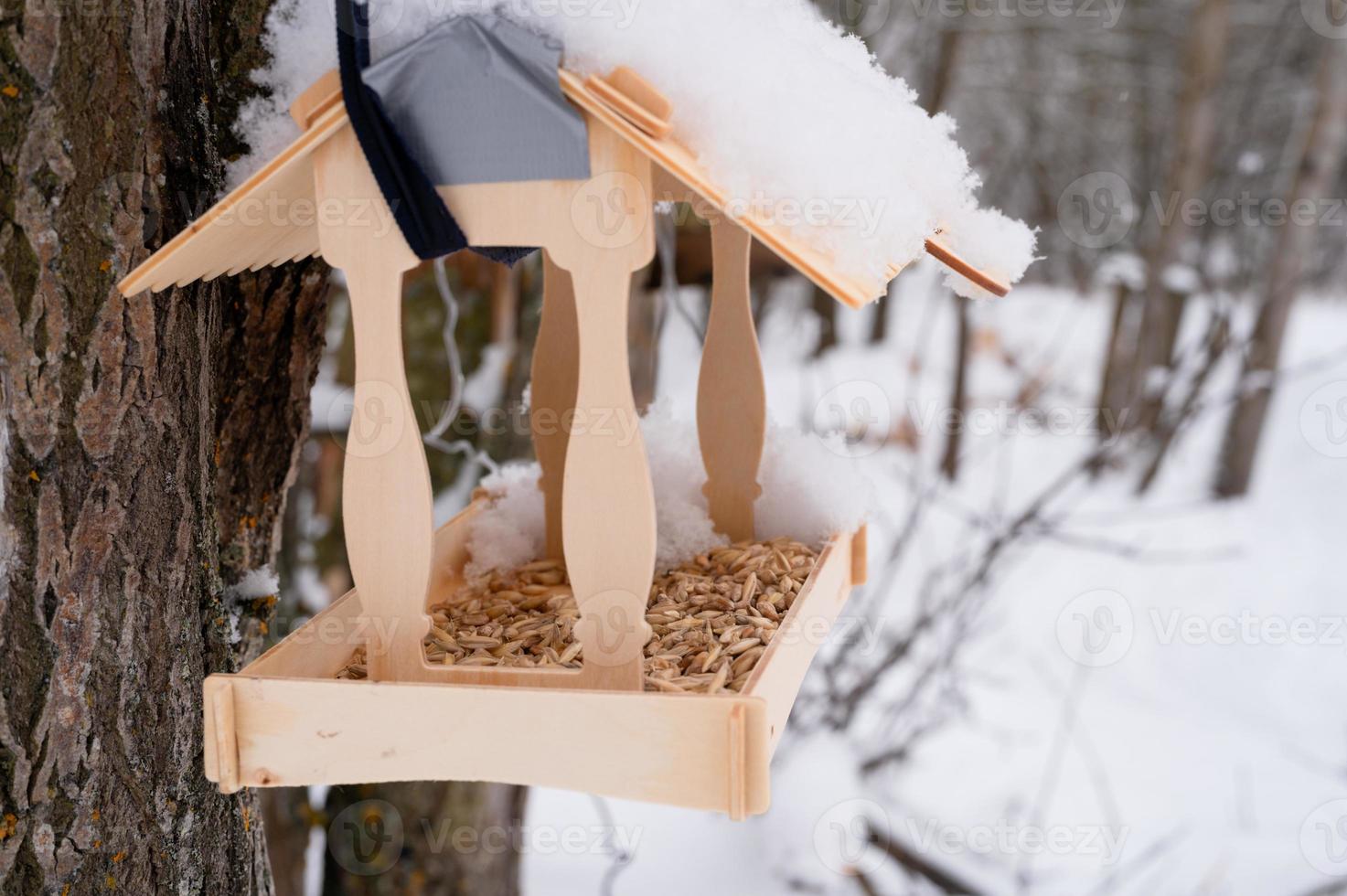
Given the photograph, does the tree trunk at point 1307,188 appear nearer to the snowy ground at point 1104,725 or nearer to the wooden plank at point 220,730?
the snowy ground at point 1104,725

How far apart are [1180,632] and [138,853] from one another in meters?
3.97

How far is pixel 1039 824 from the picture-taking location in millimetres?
3045

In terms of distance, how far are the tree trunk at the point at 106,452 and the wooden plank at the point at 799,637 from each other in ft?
1.64

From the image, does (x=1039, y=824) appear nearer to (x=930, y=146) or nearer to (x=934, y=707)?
(x=934, y=707)

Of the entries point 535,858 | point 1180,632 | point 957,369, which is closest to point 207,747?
point 535,858

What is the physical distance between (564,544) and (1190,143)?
16.4 ft

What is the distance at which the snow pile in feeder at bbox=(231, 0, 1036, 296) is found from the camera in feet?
2.63

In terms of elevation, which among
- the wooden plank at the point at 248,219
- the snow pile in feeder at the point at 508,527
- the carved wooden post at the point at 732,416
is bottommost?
the snow pile in feeder at the point at 508,527

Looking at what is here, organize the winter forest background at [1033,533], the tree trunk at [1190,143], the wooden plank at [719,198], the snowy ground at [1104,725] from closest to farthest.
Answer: the wooden plank at [719,198] → the winter forest background at [1033,533] → the snowy ground at [1104,725] → the tree trunk at [1190,143]

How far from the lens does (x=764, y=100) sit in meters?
0.84

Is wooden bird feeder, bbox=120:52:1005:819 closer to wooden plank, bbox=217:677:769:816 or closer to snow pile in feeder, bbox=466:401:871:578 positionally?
wooden plank, bbox=217:677:769:816

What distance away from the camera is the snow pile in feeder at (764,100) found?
0.80 metres

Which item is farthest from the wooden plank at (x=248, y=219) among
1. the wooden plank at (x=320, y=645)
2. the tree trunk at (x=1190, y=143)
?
the tree trunk at (x=1190, y=143)

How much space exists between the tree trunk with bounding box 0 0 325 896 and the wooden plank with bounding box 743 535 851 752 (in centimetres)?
50
